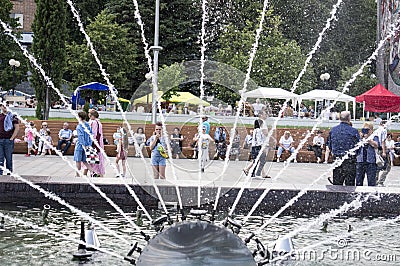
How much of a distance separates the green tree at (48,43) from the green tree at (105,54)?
830 cm

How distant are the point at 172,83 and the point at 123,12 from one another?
2743cm

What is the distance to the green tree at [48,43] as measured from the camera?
2491 centimetres

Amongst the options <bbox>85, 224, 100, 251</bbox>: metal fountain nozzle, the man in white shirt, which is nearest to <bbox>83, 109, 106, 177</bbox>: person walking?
the man in white shirt

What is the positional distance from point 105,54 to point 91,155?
2401 cm

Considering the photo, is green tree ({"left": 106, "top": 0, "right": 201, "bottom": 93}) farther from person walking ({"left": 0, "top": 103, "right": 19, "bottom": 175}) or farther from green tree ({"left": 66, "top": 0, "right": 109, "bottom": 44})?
person walking ({"left": 0, "top": 103, "right": 19, "bottom": 175})

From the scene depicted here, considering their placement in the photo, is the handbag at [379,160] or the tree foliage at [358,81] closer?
the handbag at [379,160]

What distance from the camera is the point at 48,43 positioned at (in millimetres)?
24953

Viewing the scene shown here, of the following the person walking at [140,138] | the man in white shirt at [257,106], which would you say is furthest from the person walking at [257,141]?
the person walking at [140,138]

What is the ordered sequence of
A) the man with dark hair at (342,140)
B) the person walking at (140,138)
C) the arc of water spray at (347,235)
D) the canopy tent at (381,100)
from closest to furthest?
the arc of water spray at (347,235) < the man with dark hair at (342,140) < the person walking at (140,138) < the canopy tent at (381,100)

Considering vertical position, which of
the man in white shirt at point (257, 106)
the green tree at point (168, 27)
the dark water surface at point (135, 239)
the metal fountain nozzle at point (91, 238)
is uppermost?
the green tree at point (168, 27)

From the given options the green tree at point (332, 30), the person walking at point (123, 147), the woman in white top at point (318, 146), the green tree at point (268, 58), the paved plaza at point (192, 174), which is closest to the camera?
the paved plaza at point (192, 174)

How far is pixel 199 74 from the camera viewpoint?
32.8 ft

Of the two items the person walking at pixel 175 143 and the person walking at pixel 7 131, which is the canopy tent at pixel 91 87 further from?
the person walking at pixel 7 131

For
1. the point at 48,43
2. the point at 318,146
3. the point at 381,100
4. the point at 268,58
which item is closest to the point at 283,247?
the point at 318,146
